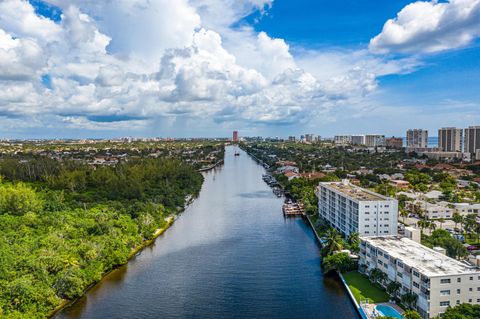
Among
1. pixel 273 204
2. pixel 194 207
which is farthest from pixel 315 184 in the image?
pixel 194 207

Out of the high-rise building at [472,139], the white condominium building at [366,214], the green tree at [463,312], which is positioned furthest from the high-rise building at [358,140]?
the green tree at [463,312]

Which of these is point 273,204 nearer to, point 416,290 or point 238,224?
point 238,224

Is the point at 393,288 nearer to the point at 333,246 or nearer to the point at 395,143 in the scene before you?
the point at 333,246

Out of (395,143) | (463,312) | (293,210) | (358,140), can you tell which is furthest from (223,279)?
(358,140)

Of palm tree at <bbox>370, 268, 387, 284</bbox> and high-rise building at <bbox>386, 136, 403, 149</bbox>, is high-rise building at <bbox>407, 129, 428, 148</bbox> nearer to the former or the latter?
high-rise building at <bbox>386, 136, 403, 149</bbox>

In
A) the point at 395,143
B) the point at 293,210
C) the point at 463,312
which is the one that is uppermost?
the point at 395,143

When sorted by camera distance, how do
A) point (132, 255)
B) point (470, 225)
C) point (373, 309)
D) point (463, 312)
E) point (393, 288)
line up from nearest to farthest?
point (463, 312) → point (373, 309) → point (393, 288) → point (132, 255) → point (470, 225)

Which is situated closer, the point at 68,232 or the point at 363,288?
the point at 363,288
